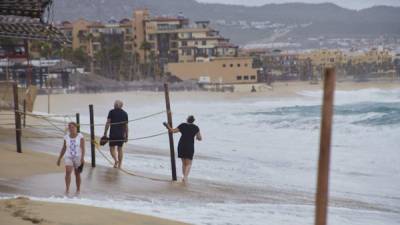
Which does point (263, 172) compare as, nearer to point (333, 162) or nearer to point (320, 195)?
point (333, 162)

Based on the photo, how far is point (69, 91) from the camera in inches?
3118

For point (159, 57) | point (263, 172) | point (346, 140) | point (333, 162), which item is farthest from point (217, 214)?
point (159, 57)

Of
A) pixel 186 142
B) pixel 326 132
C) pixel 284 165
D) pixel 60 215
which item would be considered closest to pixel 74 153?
pixel 60 215

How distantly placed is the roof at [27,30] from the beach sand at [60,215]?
1008cm

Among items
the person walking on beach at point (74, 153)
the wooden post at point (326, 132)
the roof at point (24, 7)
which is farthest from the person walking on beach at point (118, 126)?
the wooden post at point (326, 132)

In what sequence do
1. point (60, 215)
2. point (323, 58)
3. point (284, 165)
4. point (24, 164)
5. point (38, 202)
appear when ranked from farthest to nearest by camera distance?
1. point (323, 58)
2. point (284, 165)
3. point (24, 164)
4. point (38, 202)
5. point (60, 215)

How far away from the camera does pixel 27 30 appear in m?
20.2

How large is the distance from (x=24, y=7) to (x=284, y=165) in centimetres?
762

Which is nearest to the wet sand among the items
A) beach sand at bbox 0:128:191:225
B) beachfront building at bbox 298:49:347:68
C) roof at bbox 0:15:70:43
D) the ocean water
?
beach sand at bbox 0:128:191:225

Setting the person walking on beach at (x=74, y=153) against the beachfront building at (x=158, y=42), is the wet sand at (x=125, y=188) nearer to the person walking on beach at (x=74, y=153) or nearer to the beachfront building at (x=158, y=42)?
the person walking on beach at (x=74, y=153)

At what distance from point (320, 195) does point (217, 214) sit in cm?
563

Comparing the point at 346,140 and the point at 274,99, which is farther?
→ the point at 274,99

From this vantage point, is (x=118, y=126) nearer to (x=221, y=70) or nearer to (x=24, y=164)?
(x=24, y=164)

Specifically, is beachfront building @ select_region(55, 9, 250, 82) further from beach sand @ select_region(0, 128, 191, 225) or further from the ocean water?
beach sand @ select_region(0, 128, 191, 225)
